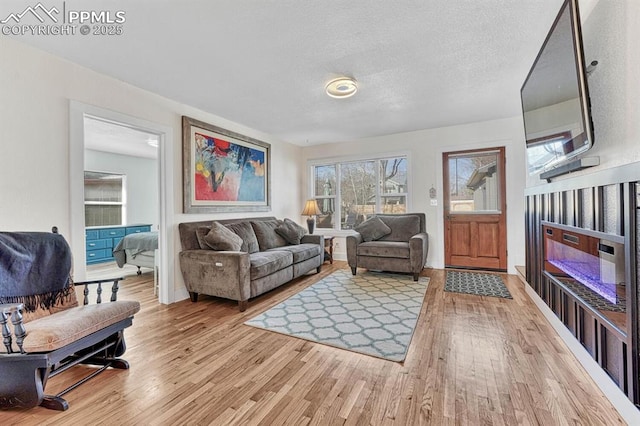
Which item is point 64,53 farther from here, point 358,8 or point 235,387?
point 235,387

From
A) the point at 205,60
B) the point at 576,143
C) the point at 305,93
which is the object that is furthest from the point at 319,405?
the point at 305,93

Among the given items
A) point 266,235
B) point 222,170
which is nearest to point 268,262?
point 266,235

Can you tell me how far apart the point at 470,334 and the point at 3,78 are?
406 centimetres

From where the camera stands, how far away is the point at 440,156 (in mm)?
4555

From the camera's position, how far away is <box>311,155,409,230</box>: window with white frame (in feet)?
16.4

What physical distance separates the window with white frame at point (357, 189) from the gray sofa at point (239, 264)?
5.29 ft

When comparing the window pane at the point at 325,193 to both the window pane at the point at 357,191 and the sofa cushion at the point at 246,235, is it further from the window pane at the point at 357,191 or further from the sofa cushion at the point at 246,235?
the sofa cushion at the point at 246,235

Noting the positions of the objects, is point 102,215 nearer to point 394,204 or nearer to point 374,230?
point 374,230

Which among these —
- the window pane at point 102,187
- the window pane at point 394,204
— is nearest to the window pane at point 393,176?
the window pane at point 394,204

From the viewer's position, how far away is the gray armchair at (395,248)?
150 inches

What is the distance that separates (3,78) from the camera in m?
1.99

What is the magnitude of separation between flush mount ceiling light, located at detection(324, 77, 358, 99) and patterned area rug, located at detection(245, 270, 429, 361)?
7.43ft

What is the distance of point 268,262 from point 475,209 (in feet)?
11.1

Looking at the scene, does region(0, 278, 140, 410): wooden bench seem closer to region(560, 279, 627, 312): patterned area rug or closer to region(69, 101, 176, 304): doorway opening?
region(69, 101, 176, 304): doorway opening
